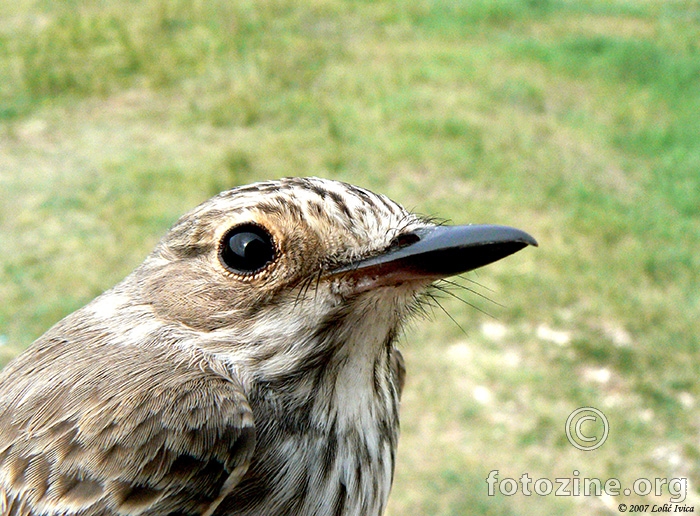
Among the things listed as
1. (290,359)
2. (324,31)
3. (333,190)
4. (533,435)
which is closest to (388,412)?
(290,359)

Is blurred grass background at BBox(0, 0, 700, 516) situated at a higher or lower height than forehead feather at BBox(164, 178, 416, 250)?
higher
